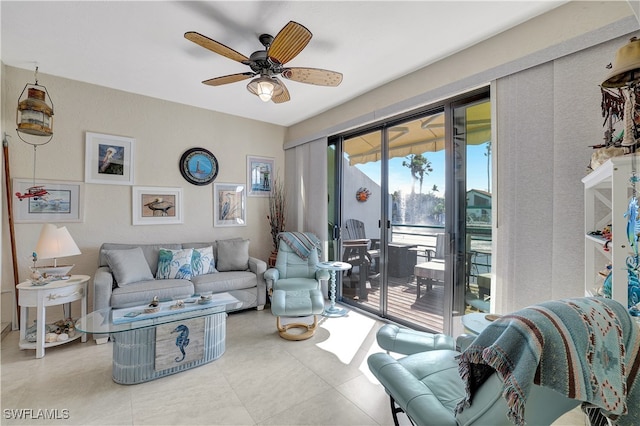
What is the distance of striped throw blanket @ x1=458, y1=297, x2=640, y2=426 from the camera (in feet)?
2.49

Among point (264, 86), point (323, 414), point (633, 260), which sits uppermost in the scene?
point (264, 86)

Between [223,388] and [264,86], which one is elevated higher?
[264,86]

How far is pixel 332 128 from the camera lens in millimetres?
3891

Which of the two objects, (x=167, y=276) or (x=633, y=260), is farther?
(x=167, y=276)

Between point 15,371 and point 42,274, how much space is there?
87 centimetres

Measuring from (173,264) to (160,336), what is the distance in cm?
142

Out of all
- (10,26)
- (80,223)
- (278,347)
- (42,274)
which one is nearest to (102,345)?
(42,274)

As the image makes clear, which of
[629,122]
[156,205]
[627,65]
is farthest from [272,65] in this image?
[156,205]

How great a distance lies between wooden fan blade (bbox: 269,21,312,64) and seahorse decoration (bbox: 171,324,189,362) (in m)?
2.22

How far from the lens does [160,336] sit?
2.19 meters

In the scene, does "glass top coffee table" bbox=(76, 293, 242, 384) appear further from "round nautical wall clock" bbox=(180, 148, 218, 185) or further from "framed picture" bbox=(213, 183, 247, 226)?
"round nautical wall clock" bbox=(180, 148, 218, 185)

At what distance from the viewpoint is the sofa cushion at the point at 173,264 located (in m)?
3.41

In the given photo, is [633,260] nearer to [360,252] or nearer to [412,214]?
[412,214]

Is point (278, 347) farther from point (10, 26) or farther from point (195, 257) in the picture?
point (10, 26)
